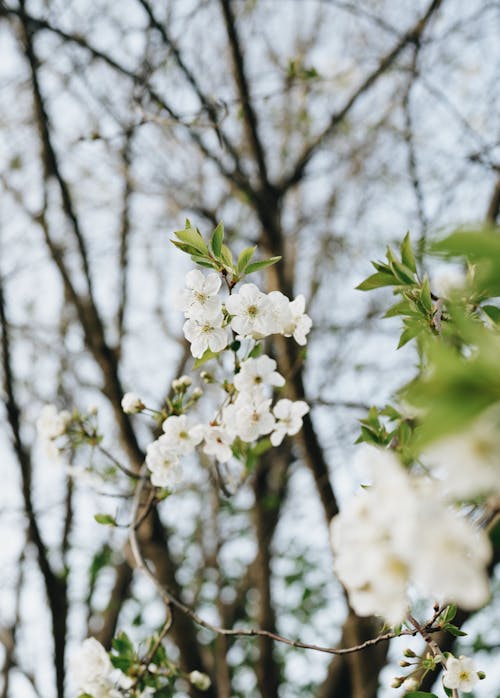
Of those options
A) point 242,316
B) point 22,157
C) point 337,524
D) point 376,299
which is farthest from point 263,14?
point 337,524

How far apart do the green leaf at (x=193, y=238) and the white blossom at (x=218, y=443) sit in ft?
1.25

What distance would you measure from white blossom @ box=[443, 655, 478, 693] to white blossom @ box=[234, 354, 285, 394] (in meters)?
0.58

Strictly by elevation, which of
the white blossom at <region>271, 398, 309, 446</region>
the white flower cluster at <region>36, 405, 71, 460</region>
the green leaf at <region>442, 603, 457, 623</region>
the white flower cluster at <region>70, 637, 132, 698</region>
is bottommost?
the green leaf at <region>442, 603, 457, 623</region>

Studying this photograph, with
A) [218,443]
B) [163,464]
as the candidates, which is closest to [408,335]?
[218,443]

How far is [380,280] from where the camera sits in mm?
1135

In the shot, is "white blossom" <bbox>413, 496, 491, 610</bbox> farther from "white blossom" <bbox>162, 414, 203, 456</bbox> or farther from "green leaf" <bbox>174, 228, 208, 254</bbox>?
"white blossom" <bbox>162, 414, 203, 456</bbox>

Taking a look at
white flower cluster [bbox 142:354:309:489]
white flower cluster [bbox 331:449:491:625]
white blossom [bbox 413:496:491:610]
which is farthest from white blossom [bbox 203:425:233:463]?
white blossom [bbox 413:496:491:610]

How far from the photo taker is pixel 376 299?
13.7ft

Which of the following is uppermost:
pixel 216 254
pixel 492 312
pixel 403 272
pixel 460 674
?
pixel 216 254

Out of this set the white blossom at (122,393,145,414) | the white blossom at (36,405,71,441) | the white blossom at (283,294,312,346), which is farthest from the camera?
the white blossom at (36,405,71,441)

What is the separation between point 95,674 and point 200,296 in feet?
3.01

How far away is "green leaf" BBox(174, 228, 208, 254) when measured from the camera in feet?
3.67

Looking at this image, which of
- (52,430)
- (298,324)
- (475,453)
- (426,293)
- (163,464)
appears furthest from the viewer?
(52,430)

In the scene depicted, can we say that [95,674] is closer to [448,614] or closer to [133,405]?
[133,405]
